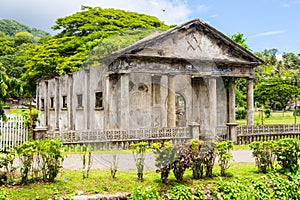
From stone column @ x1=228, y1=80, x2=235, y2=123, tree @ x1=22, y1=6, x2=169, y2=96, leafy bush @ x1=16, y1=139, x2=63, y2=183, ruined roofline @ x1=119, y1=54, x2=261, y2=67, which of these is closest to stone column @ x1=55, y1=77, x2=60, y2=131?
tree @ x1=22, y1=6, x2=169, y2=96

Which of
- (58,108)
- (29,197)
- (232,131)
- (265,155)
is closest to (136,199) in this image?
(29,197)

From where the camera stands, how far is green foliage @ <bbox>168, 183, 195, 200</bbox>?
873 centimetres

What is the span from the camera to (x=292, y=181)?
10.3m

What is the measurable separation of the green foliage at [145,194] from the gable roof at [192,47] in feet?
34.5

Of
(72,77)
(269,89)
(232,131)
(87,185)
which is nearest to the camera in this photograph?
(87,185)

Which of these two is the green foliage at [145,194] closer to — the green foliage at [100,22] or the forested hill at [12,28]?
the green foliage at [100,22]

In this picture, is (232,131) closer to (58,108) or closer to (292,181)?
(292,181)

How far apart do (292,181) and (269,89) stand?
4452 centimetres

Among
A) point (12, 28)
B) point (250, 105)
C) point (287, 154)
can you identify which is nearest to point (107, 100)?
point (250, 105)

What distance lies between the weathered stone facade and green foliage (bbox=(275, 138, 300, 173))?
9.11 m

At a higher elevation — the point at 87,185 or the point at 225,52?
the point at 225,52

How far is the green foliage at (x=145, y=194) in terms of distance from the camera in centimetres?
848

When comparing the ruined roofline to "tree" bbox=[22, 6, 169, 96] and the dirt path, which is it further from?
"tree" bbox=[22, 6, 169, 96]

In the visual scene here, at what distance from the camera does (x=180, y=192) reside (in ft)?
28.8
